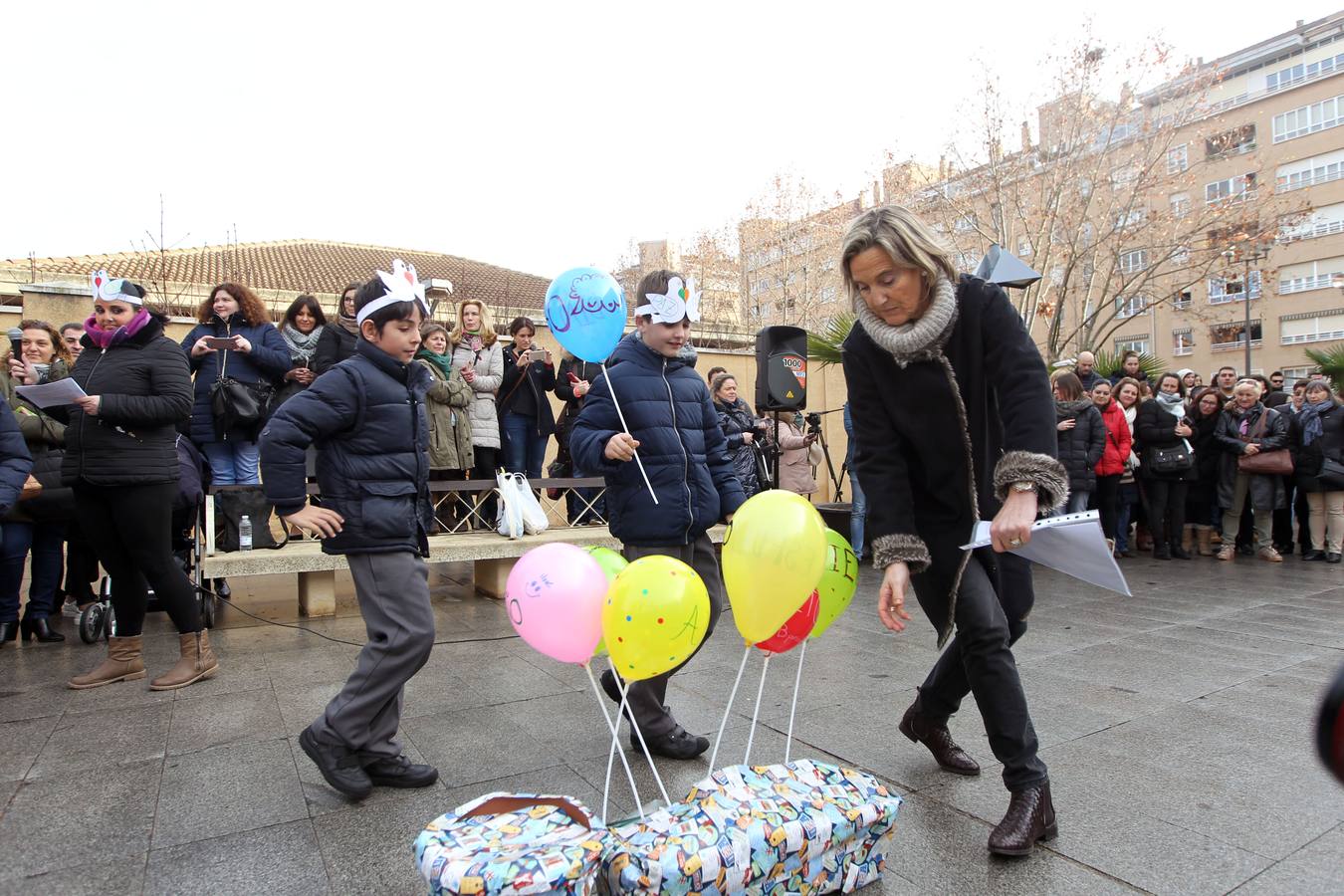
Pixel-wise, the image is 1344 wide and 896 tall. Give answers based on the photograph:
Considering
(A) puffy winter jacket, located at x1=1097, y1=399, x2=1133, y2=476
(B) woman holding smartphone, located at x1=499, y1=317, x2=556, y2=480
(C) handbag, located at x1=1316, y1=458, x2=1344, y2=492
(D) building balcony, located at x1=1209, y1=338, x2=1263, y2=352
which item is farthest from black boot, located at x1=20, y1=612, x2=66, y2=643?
(D) building balcony, located at x1=1209, y1=338, x2=1263, y2=352

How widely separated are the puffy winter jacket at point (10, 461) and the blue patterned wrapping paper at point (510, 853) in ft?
11.8

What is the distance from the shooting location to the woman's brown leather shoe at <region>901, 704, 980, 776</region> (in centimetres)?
312

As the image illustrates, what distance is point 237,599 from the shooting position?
6.92m

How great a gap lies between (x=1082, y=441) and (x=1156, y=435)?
5.02 feet

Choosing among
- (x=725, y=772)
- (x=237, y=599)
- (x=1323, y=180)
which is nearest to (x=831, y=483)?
(x=237, y=599)

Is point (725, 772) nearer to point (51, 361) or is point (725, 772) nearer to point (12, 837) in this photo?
point (12, 837)

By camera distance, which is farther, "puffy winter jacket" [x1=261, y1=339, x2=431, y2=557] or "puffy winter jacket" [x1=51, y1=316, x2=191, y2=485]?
"puffy winter jacket" [x1=51, y1=316, x2=191, y2=485]

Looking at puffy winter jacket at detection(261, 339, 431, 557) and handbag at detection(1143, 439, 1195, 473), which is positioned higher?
puffy winter jacket at detection(261, 339, 431, 557)

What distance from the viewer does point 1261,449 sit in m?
9.12

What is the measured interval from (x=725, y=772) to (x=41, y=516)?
17.6 ft

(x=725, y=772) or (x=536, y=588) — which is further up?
(x=536, y=588)

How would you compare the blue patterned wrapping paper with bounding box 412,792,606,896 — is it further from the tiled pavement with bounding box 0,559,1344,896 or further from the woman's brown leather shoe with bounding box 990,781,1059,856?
the woman's brown leather shoe with bounding box 990,781,1059,856

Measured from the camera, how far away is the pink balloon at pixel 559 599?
2.54 metres

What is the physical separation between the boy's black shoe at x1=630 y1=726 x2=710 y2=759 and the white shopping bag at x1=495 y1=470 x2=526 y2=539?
354 centimetres
